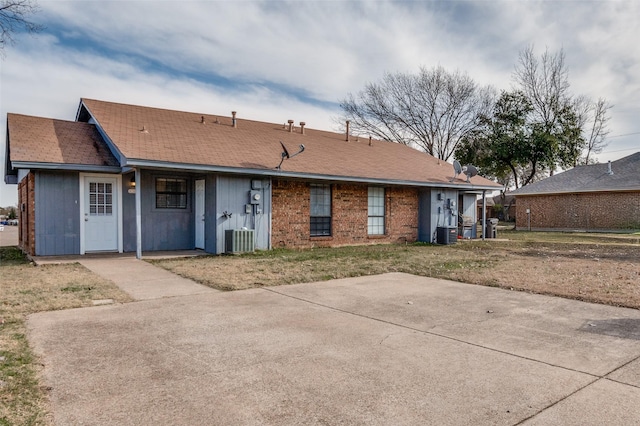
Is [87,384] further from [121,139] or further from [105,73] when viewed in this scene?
[105,73]

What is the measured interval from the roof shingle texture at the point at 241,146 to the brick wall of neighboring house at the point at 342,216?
73 cm

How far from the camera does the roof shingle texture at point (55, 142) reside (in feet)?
35.2

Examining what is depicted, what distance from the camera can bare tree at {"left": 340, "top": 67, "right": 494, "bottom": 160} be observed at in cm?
3519

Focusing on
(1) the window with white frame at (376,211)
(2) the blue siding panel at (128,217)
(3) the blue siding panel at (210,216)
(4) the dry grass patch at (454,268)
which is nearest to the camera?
(4) the dry grass patch at (454,268)

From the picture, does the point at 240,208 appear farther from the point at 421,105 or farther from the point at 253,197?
the point at 421,105

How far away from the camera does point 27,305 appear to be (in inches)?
224

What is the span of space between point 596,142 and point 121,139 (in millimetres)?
43642

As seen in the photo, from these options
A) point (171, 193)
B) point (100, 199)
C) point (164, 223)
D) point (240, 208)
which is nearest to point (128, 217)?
point (100, 199)

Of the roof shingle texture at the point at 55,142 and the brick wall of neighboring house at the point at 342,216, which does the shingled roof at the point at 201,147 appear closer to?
the roof shingle texture at the point at 55,142

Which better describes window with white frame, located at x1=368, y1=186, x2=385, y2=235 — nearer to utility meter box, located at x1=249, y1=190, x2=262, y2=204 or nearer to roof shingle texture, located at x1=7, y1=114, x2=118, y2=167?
utility meter box, located at x1=249, y1=190, x2=262, y2=204

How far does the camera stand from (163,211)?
41.4 ft

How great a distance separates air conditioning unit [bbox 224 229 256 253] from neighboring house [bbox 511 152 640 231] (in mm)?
23130

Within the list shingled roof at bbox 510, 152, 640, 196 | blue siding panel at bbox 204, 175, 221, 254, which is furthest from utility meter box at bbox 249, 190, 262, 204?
shingled roof at bbox 510, 152, 640, 196

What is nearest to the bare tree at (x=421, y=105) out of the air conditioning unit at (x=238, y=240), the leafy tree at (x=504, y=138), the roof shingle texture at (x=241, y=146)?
the leafy tree at (x=504, y=138)
